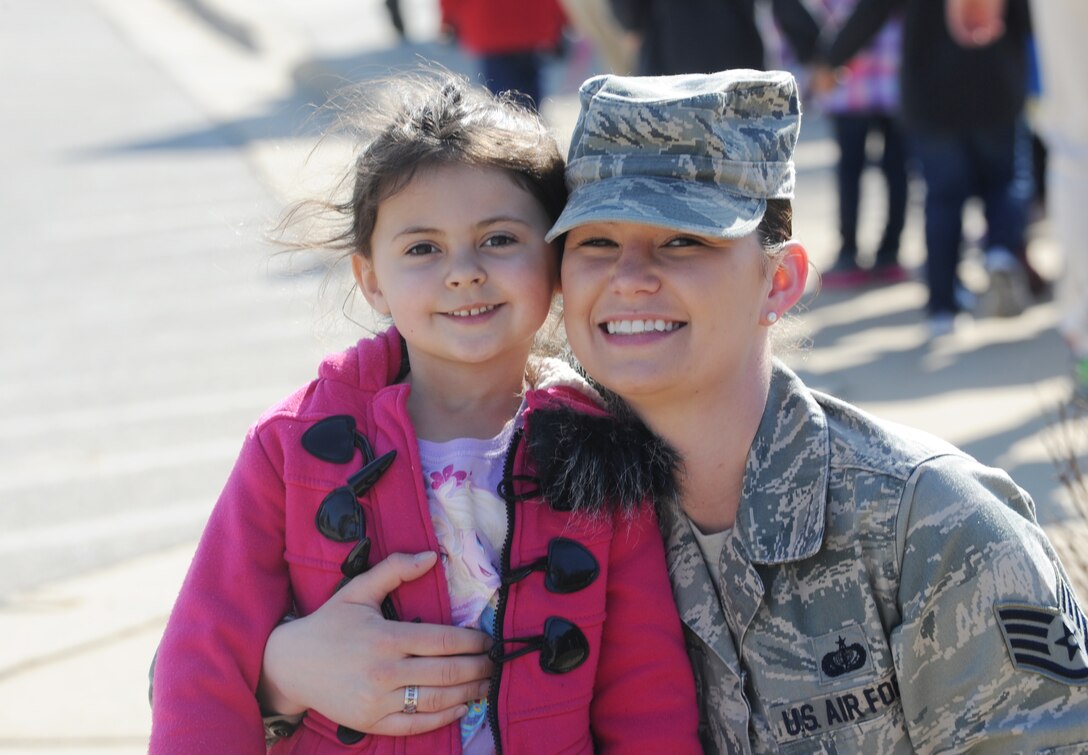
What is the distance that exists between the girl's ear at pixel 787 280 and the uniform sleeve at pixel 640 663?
1.36 feet

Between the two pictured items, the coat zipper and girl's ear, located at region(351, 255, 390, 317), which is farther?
girl's ear, located at region(351, 255, 390, 317)

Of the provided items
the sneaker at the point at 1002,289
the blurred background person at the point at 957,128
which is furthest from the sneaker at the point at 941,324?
the sneaker at the point at 1002,289

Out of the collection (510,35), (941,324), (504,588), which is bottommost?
(504,588)

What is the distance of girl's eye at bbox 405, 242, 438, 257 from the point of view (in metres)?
2.67

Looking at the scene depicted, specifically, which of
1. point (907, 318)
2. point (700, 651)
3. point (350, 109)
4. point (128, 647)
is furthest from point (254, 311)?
point (700, 651)

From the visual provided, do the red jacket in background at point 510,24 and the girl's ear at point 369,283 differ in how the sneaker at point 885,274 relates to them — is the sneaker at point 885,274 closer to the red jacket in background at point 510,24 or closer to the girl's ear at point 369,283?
the red jacket in background at point 510,24

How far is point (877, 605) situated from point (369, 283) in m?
1.13

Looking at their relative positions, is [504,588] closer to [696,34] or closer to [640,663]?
[640,663]

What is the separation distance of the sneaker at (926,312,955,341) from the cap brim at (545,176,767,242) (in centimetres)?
455

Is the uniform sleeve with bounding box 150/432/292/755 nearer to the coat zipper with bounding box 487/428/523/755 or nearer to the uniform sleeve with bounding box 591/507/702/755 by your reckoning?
the coat zipper with bounding box 487/428/523/755

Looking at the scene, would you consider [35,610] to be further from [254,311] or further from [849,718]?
[254,311]

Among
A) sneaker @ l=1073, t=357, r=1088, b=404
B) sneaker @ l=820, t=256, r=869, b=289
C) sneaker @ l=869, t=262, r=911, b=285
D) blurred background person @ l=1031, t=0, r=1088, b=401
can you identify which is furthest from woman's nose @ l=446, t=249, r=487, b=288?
sneaker @ l=869, t=262, r=911, b=285

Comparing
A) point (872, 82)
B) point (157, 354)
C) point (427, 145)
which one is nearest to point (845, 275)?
point (872, 82)

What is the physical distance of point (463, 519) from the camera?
2.57 metres
